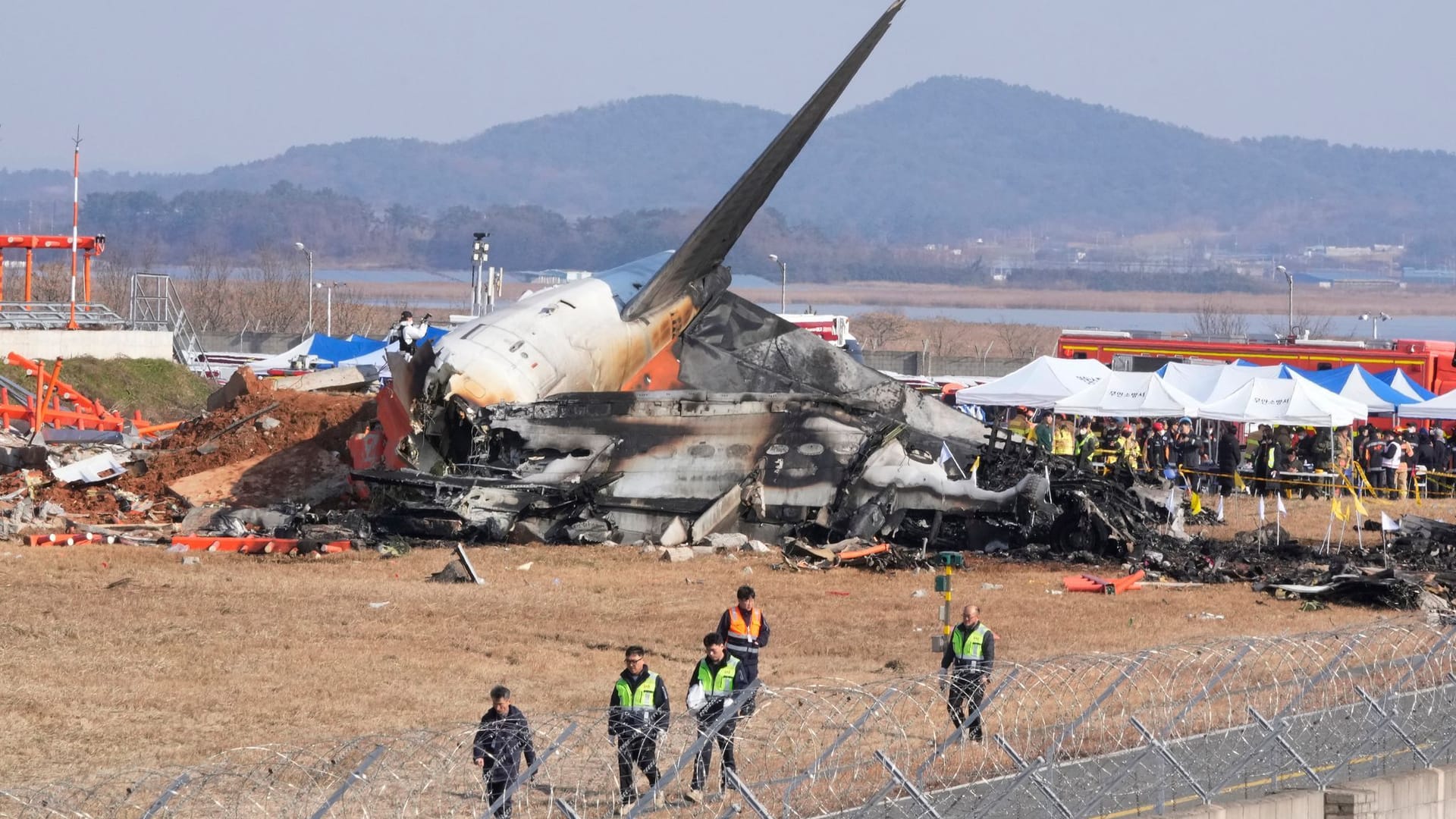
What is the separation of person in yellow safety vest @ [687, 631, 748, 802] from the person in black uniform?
1.18m

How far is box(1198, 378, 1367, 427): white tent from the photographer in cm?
3947

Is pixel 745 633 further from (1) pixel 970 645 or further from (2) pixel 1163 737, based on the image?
(2) pixel 1163 737

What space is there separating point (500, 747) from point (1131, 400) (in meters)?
32.1

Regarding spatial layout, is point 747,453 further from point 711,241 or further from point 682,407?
point 711,241

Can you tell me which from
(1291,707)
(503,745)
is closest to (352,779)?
(503,745)

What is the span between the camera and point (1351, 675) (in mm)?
14469

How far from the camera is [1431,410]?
147 ft

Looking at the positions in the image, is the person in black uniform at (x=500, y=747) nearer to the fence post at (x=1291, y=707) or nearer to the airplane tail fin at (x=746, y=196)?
the fence post at (x=1291, y=707)

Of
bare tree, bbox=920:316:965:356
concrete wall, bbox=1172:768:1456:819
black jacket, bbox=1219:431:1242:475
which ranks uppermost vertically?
concrete wall, bbox=1172:768:1456:819

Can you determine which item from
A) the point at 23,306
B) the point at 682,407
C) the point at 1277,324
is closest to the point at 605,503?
the point at 682,407

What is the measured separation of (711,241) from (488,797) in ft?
73.3

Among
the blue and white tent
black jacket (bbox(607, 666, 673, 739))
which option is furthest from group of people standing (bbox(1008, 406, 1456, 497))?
the blue and white tent

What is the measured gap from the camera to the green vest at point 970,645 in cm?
1555

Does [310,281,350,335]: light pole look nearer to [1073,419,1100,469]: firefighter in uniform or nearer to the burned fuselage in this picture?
[1073,419,1100,469]: firefighter in uniform
